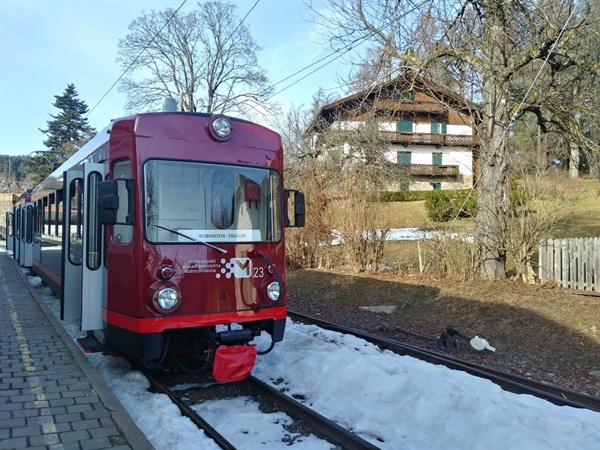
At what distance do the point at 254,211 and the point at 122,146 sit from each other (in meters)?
1.66

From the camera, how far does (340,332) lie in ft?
29.6

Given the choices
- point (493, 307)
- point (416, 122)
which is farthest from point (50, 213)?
point (416, 122)

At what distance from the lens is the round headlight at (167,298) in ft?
17.6

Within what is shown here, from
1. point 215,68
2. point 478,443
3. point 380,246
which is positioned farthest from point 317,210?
point 215,68

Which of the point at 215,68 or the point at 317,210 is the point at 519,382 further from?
the point at 215,68

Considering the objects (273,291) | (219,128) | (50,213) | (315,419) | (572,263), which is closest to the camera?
(315,419)

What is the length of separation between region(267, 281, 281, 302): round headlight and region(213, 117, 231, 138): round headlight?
72.3 inches

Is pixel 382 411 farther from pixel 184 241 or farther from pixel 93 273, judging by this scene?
pixel 93 273

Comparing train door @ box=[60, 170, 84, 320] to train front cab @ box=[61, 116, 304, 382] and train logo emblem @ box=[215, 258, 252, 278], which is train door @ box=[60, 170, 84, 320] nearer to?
train front cab @ box=[61, 116, 304, 382]

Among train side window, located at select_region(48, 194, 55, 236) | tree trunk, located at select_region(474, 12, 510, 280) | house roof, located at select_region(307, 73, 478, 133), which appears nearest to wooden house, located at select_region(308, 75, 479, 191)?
house roof, located at select_region(307, 73, 478, 133)

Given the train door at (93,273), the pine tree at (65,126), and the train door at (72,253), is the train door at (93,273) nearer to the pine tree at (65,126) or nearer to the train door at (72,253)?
the train door at (72,253)

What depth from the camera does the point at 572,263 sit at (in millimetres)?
11500

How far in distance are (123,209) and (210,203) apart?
37.0 inches

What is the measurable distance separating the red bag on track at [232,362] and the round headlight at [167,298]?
0.71 metres
